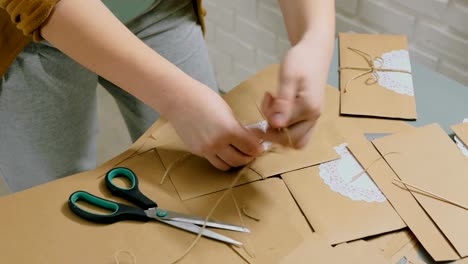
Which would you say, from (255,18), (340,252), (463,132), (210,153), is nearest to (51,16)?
(210,153)

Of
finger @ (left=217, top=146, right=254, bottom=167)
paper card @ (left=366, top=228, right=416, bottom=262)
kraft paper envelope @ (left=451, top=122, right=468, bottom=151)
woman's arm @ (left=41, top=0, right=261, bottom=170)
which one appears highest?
woman's arm @ (left=41, top=0, right=261, bottom=170)

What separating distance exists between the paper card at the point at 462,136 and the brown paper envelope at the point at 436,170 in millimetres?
11

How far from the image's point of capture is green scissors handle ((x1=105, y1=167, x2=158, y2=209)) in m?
0.61

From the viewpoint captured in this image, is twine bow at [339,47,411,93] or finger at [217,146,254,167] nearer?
finger at [217,146,254,167]

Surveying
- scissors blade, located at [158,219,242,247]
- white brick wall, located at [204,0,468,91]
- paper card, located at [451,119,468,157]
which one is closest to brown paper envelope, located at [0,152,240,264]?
scissors blade, located at [158,219,242,247]

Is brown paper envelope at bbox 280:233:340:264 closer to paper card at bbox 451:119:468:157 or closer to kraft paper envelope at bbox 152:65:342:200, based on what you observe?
kraft paper envelope at bbox 152:65:342:200

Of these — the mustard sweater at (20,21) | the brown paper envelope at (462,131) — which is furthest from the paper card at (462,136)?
the mustard sweater at (20,21)

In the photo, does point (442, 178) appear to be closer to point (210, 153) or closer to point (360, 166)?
point (360, 166)

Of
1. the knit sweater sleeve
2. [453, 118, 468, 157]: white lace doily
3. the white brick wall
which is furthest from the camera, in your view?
the white brick wall

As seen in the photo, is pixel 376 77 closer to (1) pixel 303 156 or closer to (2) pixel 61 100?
(1) pixel 303 156

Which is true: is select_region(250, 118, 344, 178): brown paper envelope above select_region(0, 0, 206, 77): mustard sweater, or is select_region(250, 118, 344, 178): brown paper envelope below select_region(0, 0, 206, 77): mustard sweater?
below

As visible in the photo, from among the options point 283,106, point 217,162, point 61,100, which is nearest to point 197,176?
point 217,162

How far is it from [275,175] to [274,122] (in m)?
0.08

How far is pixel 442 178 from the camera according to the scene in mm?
639
